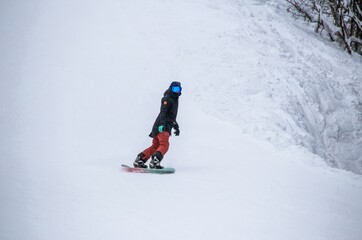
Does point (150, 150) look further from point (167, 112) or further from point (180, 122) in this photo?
point (180, 122)

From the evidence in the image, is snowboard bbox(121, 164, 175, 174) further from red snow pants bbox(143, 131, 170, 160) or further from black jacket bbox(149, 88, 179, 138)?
black jacket bbox(149, 88, 179, 138)

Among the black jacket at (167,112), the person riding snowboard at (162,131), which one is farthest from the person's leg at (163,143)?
the black jacket at (167,112)

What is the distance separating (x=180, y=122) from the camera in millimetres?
10125

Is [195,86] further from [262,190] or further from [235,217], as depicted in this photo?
[235,217]

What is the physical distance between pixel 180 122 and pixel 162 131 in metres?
3.01

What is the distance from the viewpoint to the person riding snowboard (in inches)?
277

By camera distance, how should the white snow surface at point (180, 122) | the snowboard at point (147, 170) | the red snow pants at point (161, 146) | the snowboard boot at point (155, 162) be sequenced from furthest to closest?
the red snow pants at point (161, 146) < the snowboard boot at point (155, 162) < the snowboard at point (147, 170) < the white snow surface at point (180, 122)

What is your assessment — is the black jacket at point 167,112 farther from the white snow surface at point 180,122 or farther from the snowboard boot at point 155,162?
the white snow surface at point 180,122

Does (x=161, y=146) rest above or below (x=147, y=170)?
above

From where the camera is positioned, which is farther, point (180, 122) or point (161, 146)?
point (180, 122)

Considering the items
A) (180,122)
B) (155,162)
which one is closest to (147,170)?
(155,162)

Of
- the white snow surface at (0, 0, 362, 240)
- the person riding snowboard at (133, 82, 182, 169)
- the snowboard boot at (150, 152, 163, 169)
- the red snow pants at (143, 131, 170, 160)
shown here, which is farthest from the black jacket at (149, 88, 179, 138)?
the white snow surface at (0, 0, 362, 240)

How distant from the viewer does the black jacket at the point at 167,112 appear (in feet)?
23.6

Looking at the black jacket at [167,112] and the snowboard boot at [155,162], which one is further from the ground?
the black jacket at [167,112]
